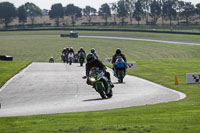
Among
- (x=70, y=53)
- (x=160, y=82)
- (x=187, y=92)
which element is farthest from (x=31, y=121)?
(x=70, y=53)

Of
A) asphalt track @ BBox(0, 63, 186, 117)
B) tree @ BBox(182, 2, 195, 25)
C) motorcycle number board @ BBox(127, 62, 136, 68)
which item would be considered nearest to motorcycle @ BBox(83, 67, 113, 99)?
asphalt track @ BBox(0, 63, 186, 117)

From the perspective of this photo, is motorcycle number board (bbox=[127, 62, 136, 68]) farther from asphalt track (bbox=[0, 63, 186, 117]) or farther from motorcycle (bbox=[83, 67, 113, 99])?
motorcycle (bbox=[83, 67, 113, 99])

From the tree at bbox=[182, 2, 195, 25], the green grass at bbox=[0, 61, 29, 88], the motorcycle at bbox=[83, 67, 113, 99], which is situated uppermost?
the tree at bbox=[182, 2, 195, 25]

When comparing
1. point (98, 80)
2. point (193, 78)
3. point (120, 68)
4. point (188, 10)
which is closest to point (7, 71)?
point (120, 68)

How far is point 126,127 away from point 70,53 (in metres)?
35.2

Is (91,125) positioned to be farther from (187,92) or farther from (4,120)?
(187,92)

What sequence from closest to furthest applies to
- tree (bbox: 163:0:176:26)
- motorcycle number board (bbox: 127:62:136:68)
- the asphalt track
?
the asphalt track → motorcycle number board (bbox: 127:62:136:68) → tree (bbox: 163:0:176:26)

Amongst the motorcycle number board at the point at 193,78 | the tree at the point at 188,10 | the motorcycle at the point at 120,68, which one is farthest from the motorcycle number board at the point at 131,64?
the tree at the point at 188,10

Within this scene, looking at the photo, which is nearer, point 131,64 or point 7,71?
point 7,71

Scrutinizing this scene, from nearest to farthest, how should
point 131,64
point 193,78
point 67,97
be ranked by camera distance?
point 67,97, point 193,78, point 131,64

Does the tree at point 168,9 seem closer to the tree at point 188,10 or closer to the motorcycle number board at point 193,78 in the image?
the tree at point 188,10

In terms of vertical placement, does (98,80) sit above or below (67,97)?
above

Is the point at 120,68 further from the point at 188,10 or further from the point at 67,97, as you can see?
the point at 188,10

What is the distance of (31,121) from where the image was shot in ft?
38.8
